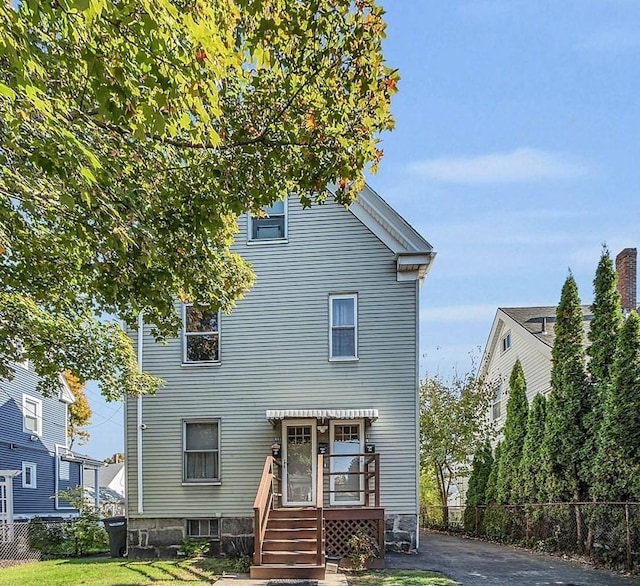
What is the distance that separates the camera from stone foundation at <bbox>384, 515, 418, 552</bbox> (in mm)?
11680

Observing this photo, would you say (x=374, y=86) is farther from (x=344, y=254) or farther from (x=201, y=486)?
(x=201, y=486)

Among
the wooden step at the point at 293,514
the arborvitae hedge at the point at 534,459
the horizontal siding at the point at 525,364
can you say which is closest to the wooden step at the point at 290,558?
the wooden step at the point at 293,514

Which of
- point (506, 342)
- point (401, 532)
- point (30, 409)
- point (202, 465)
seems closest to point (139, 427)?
point (202, 465)

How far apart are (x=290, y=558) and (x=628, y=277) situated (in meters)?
13.9

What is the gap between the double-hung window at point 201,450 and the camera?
40.7 ft

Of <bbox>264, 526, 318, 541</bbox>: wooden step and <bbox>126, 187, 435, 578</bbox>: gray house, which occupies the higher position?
<bbox>126, 187, 435, 578</bbox>: gray house

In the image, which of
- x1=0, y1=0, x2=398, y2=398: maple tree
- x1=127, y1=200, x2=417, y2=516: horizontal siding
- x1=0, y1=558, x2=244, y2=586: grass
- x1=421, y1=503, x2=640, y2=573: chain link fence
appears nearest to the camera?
x1=0, y1=0, x2=398, y2=398: maple tree

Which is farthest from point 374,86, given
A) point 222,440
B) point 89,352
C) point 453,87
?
point 222,440

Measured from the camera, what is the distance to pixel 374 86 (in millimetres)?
4688

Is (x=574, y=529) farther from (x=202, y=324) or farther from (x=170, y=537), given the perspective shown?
(x=202, y=324)

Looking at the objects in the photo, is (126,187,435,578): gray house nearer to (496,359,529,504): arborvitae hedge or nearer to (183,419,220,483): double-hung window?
(183,419,220,483): double-hung window

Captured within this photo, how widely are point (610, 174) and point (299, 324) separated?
7734 mm

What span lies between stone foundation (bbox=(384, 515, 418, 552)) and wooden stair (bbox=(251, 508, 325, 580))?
1859mm

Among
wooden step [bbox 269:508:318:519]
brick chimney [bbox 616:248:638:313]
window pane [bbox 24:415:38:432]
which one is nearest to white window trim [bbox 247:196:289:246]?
wooden step [bbox 269:508:318:519]
